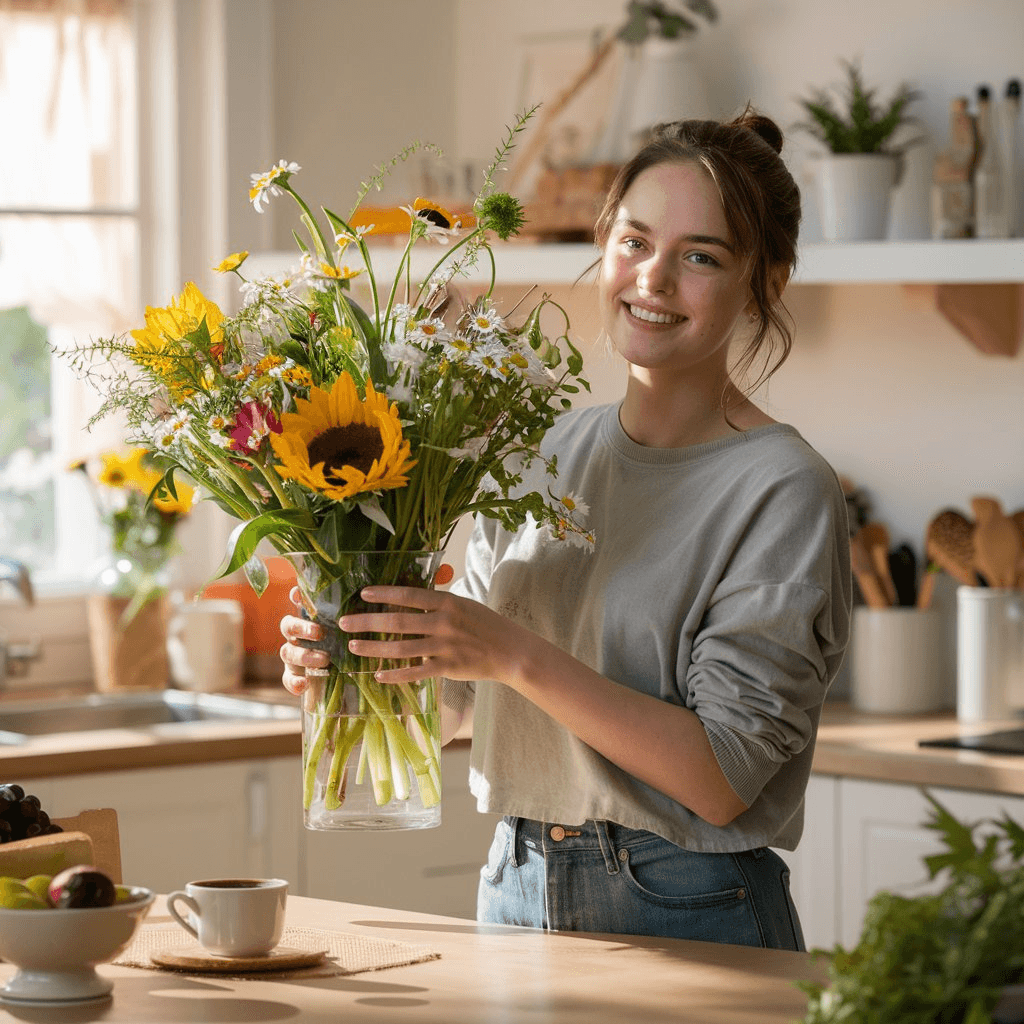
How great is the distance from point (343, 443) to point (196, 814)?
A: 1.55m

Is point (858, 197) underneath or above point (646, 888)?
above

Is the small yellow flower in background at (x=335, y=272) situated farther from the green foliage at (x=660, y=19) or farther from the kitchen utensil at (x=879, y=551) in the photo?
the green foliage at (x=660, y=19)

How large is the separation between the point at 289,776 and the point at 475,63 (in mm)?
1833

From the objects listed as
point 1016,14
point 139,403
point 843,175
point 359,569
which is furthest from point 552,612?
point 1016,14

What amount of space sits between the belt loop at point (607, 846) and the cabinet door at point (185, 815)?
4.09 feet

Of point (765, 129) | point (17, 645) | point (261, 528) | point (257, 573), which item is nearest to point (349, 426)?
point (261, 528)

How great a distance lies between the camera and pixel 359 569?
1661mm

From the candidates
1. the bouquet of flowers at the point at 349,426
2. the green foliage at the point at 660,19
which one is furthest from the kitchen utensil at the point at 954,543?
the bouquet of flowers at the point at 349,426

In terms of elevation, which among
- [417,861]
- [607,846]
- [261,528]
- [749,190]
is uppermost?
[749,190]

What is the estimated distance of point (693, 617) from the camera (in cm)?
181

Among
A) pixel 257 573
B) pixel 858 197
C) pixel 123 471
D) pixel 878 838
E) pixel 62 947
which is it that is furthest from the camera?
pixel 123 471

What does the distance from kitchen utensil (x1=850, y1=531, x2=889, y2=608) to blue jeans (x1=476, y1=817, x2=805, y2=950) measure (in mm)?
1634

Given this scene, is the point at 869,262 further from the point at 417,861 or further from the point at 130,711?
the point at 130,711

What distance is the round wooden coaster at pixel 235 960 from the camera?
1540 millimetres
